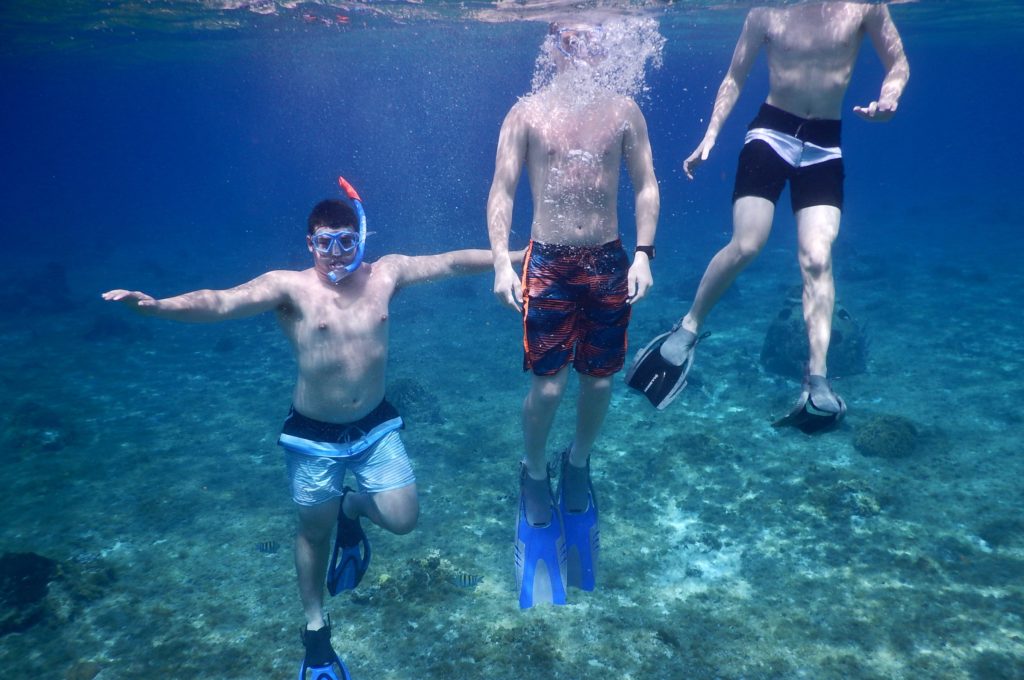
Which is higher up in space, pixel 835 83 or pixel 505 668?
pixel 835 83

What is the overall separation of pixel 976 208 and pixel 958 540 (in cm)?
4165

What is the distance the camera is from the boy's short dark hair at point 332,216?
4.72 meters

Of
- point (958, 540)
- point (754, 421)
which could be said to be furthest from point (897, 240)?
point (958, 540)

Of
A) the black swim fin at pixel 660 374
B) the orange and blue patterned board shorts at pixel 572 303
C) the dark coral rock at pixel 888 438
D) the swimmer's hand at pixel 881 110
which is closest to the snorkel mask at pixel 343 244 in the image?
the orange and blue patterned board shorts at pixel 572 303

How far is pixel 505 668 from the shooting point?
5.28 metres

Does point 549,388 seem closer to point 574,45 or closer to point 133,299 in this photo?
point 574,45

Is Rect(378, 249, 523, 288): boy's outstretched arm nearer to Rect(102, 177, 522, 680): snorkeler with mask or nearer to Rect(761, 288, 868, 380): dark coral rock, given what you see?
Rect(102, 177, 522, 680): snorkeler with mask

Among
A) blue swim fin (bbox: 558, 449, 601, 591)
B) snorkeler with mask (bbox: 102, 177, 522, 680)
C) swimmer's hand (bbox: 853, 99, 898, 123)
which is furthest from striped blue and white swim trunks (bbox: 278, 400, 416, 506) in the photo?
swimmer's hand (bbox: 853, 99, 898, 123)

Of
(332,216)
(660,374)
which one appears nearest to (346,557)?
(332,216)

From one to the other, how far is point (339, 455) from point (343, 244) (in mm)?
1929

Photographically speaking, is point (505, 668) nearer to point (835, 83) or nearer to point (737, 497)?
point (737, 497)

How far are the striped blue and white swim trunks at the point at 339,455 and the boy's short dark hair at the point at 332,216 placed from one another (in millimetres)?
1781

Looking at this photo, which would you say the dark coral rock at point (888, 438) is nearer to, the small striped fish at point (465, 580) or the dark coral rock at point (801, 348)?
the dark coral rock at point (801, 348)

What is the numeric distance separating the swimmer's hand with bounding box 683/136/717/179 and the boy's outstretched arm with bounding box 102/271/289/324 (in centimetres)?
364
